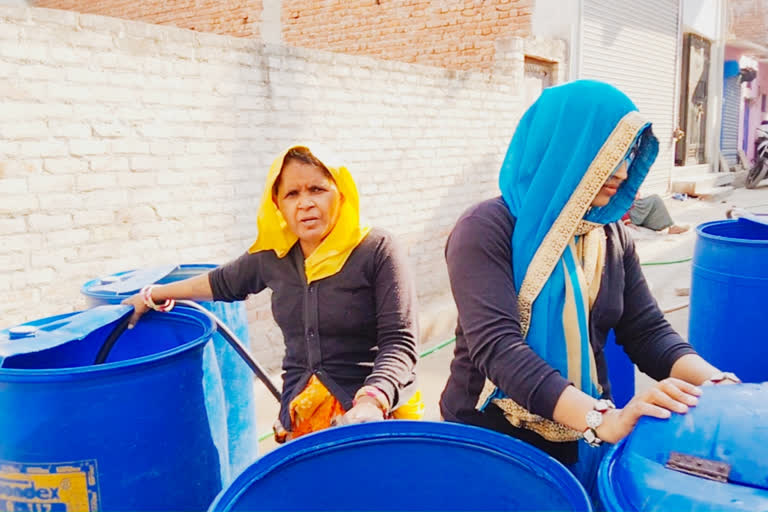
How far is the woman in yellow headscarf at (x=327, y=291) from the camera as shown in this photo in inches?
66.6

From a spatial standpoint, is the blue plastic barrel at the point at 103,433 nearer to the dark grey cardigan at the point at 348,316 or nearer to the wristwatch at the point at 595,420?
the dark grey cardigan at the point at 348,316

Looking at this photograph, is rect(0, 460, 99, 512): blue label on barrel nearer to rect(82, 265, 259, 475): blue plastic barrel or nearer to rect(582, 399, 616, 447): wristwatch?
rect(82, 265, 259, 475): blue plastic barrel

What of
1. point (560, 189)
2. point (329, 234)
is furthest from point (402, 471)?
point (329, 234)

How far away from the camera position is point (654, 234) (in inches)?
356

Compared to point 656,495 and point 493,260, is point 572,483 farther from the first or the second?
point 493,260

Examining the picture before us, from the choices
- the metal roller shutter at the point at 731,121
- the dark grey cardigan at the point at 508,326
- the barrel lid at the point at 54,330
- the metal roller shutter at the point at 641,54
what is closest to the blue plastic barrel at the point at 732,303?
the dark grey cardigan at the point at 508,326

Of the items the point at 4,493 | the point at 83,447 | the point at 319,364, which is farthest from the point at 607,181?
the point at 4,493

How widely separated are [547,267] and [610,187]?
23 cm

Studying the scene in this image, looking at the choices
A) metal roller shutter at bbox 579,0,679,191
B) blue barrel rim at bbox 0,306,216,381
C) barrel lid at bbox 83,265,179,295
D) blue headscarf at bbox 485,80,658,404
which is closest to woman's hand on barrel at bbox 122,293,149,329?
barrel lid at bbox 83,265,179,295

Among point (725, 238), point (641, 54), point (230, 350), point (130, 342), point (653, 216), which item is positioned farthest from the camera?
point (641, 54)

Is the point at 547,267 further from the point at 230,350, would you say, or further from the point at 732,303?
the point at 732,303

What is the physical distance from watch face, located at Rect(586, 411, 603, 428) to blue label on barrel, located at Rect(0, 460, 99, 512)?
961 millimetres

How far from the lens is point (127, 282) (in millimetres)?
2139

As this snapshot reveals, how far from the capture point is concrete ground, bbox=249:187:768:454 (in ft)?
12.5
